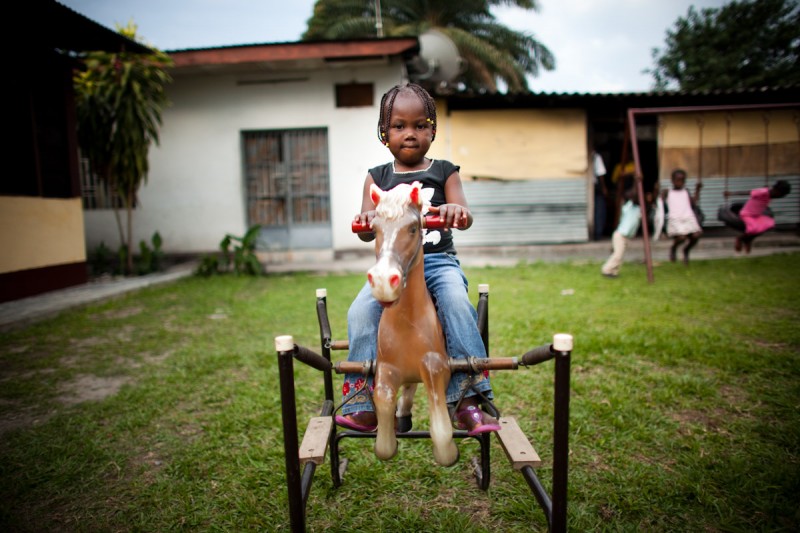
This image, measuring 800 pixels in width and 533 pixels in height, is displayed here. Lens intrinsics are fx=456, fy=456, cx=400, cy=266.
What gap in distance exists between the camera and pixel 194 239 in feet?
33.7

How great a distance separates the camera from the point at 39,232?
6.46 m

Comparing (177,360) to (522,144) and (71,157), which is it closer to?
(71,157)

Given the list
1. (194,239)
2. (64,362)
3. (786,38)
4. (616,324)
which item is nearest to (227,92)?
(194,239)

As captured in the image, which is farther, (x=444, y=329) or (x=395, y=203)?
(x=444, y=329)

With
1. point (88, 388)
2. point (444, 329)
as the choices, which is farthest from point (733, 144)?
point (88, 388)

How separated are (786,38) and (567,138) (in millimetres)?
17718

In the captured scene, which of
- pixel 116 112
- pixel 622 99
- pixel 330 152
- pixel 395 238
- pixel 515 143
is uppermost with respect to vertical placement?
pixel 622 99

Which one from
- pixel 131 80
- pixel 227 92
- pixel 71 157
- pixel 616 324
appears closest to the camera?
pixel 616 324

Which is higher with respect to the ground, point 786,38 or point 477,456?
point 786,38

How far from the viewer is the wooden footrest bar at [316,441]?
179 cm

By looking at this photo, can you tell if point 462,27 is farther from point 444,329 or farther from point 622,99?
point 444,329

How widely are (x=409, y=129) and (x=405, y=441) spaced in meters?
1.90

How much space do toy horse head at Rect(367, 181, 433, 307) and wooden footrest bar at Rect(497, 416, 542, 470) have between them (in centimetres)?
79

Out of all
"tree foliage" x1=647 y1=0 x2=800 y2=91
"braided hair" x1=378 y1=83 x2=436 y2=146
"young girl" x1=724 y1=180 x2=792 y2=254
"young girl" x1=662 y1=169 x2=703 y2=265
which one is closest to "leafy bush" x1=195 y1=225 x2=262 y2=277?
"braided hair" x1=378 y1=83 x2=436 y2=146
